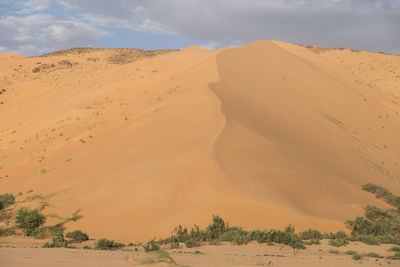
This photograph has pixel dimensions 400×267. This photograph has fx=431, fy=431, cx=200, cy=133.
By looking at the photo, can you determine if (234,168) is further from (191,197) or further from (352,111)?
(352,111)

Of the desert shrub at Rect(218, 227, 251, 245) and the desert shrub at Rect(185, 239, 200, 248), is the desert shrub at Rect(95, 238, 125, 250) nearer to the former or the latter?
the desert shrub at Rect(185, 239, 200, 248)

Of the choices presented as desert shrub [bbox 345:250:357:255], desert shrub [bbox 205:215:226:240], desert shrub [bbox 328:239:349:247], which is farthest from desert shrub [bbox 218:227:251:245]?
desert shrub [bbox 345:250:357:255]

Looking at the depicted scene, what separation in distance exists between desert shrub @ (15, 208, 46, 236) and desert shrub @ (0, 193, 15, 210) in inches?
93.0

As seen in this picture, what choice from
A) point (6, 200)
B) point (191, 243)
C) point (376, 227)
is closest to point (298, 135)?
point (376, 227)

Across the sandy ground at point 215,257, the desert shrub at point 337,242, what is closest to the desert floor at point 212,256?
the sandy ground at point 215,257

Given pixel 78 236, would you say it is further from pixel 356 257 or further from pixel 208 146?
pixel 356 257

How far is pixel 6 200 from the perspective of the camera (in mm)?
13242

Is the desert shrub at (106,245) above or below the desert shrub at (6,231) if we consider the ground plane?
below

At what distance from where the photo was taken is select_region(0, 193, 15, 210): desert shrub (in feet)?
42.3

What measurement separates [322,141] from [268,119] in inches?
98.0

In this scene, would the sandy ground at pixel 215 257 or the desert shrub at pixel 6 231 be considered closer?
the sandy ground at pixel 215 257

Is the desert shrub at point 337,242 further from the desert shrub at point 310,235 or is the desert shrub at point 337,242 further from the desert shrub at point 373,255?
the desert shrub at point 373,255

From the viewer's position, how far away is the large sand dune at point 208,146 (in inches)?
434

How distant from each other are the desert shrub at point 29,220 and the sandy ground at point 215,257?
2982 millimetres
